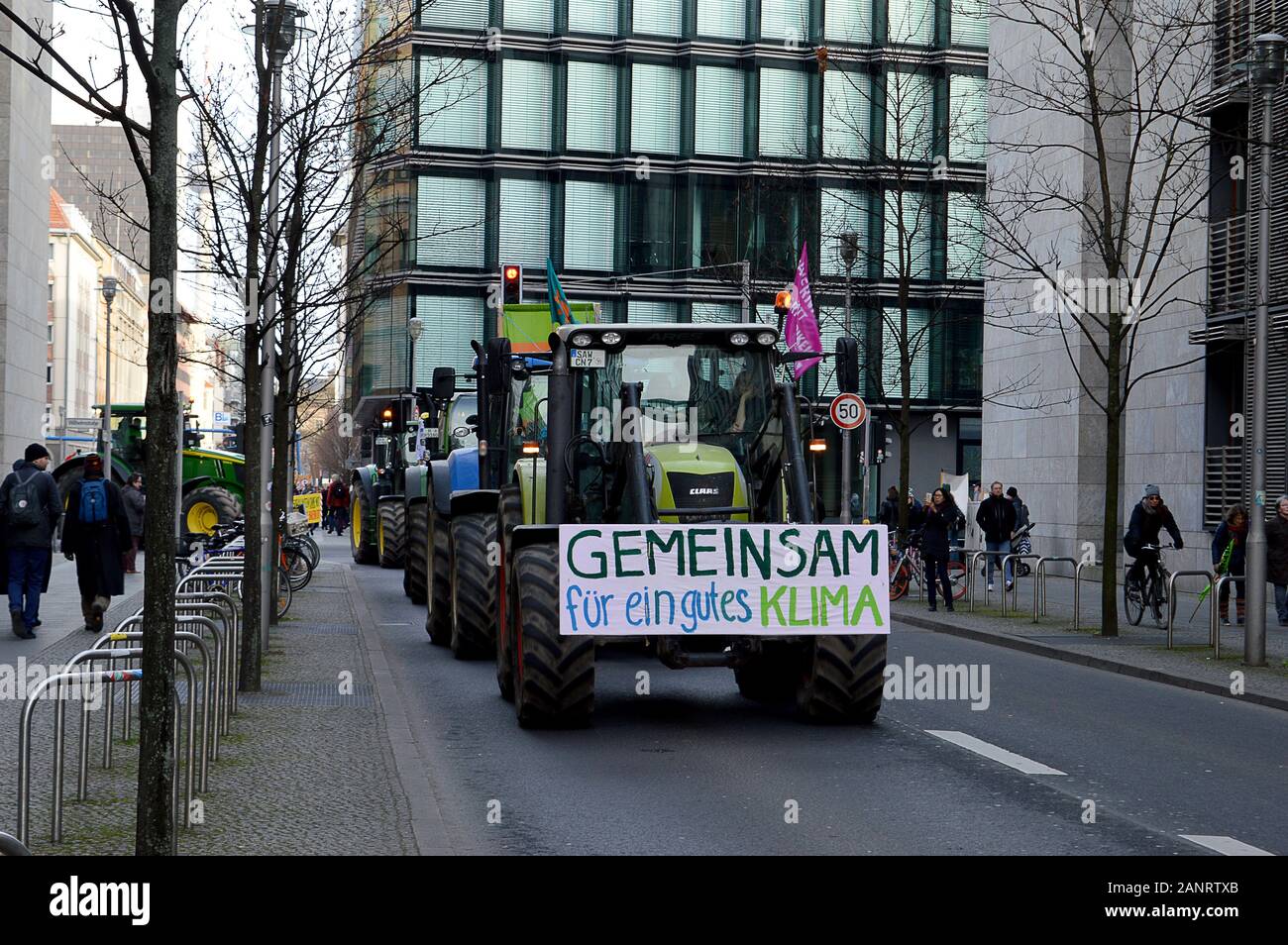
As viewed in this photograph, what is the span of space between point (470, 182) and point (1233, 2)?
3239 centimetres

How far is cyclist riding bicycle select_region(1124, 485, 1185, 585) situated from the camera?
76.4 ft

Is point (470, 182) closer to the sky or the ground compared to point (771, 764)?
closer to the sky

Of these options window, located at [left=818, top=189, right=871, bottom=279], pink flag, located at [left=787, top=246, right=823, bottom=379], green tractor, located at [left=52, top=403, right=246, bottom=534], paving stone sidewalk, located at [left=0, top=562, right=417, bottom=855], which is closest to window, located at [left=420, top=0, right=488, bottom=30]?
window, located at [left=818, top=189, right=871, bottom=279]

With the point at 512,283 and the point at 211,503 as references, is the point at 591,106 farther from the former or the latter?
the point at 512,283

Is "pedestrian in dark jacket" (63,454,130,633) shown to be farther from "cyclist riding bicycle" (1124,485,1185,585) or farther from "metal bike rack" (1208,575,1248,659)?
"cyclist riding bicycle" (1124,485,1185,585)

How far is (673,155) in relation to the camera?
188 feet

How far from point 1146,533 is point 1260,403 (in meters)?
6.56

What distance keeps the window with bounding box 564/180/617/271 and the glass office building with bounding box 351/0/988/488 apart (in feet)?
0.22

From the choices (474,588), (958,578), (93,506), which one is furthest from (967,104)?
(474,588)

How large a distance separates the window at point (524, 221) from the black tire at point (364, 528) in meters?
19.2

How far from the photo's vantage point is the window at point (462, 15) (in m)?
54.1

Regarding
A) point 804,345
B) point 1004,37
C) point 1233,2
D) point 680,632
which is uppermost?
point 1004,37

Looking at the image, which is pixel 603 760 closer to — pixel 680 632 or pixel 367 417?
pixel 680 632
